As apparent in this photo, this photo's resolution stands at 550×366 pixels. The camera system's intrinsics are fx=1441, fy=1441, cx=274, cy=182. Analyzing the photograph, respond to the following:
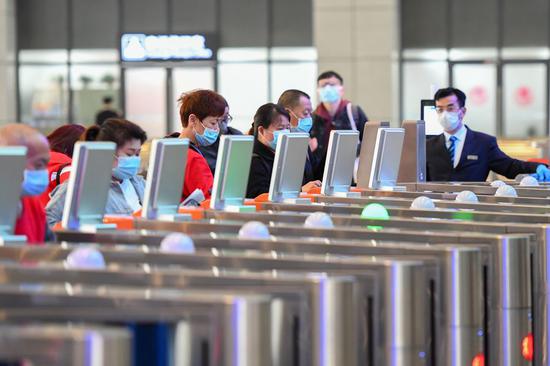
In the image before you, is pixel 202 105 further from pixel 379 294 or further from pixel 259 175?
pixel 379 294

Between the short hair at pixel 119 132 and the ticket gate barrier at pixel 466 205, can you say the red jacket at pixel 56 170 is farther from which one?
the ticket gate barrier at pixel 466 205

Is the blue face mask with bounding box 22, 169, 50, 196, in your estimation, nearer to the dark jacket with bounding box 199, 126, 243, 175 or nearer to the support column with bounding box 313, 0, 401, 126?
the dark jacket with bounding box 199, 126, 243, 175

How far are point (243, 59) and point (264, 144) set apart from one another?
2053cm

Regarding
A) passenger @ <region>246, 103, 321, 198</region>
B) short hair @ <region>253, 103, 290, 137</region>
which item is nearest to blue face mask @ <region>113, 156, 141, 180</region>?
passenger @ <region>246, 103, 321, 198</region>

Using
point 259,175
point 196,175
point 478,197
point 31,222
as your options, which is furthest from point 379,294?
point 259,175

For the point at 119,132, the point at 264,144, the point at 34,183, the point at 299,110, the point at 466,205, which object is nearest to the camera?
the point at 34,183

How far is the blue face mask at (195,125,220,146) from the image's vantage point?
9.14m

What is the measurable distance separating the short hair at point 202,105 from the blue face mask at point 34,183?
368 centimetres

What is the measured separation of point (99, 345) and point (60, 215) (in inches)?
170

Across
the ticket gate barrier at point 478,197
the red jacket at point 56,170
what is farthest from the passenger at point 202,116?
the ticket gate barrier at point 478,197

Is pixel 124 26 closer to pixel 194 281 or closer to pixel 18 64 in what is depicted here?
Answer: pixel 18 64

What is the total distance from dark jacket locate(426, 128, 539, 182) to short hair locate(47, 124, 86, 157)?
3046 mm

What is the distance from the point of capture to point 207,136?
30.0 feet

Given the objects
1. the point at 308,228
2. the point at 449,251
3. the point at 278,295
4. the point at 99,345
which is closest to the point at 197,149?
the point at 308,228
